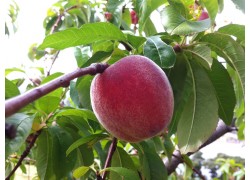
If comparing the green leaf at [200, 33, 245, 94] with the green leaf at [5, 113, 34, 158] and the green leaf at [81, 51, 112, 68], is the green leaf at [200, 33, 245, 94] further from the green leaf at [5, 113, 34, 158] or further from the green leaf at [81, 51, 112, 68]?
the green leaf at [5, 113, 34, 158]

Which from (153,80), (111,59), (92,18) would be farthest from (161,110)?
(92,18)

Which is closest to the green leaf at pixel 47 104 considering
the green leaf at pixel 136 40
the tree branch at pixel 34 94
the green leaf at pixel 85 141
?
the green leaf at pixel 85 141

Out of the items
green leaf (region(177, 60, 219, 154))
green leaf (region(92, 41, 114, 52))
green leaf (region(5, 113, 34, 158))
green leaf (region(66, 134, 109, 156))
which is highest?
green leaf (region(92, 41, 114, 52))

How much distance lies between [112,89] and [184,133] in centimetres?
25

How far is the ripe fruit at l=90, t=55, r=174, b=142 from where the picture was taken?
558 mm

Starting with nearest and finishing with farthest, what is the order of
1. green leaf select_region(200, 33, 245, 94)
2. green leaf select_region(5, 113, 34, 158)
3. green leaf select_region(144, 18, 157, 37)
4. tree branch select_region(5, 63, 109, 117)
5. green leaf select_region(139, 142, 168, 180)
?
1. tree branch select_region(5, 63, 109, 117)
2. green leaf select_region(5, 113, 34, 158)
3. green leaf select_region(200, 33, 245, 94)
4. green leaf select_region(139, 142, 168, 180)
5. green leaf select_region(144, 18, 157, 37)

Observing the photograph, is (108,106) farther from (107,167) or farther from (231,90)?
(231,90)

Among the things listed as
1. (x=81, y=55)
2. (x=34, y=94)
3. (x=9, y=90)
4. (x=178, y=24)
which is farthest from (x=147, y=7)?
(x=34, y=94)

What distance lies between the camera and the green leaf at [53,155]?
0.74 m

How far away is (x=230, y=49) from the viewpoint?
0.66 meters

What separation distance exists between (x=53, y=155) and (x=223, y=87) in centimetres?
41

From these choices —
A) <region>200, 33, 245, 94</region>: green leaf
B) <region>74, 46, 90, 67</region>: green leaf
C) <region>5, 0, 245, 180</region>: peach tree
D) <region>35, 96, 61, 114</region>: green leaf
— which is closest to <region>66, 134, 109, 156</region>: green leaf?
<region>5, 0, 245, 180</region>: peach tree

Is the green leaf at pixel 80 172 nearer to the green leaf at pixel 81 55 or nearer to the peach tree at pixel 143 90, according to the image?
the peach tree at pixel 143 90

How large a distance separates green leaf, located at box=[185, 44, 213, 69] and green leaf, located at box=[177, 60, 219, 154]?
0.04 meters
